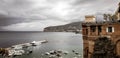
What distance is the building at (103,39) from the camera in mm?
30875

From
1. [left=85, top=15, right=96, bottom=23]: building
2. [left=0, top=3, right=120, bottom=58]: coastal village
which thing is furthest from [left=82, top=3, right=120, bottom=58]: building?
[left=85, top=15, right=96, bottom=23]: building

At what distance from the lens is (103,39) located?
3192cm

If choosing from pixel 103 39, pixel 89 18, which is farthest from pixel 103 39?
pixel 89 18

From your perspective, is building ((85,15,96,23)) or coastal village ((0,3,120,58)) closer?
coastal village ((0,3,120,58))

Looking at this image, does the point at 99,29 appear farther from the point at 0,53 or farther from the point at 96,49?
the point at 0,53

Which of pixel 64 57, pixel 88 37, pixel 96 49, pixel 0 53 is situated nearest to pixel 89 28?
pixel 88 37

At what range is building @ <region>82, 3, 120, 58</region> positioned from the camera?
101ft

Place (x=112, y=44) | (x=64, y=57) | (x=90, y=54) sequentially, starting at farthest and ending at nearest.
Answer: (x=64, y=57)
(x=90, y=54)
(x=112, y=44)

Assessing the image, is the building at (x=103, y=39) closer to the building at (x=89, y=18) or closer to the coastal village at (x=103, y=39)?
the coastal village at (x=103, y=39)

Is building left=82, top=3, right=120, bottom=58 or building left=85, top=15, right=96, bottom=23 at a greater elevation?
building left=85, top=15, right=96, bottom=23

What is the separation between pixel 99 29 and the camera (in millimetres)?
32906

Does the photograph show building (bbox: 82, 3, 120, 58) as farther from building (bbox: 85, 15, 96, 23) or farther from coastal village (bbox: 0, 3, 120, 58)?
building (bbox: 85, 15, 96, 23)

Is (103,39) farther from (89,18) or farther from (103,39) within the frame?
(89,18)

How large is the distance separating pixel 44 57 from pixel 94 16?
5404 cm
